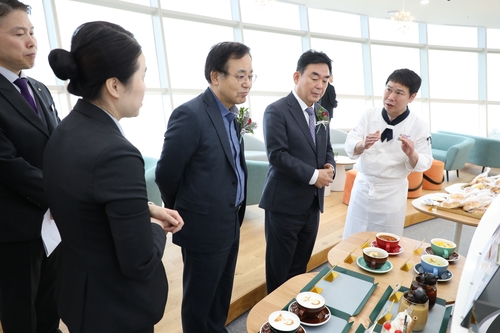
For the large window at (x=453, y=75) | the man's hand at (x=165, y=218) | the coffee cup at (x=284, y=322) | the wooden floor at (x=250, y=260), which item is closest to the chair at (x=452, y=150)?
the large window at (x=453, y=75)

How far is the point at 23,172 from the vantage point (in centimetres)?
141

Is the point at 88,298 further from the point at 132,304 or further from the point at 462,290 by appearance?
the point at 462,290

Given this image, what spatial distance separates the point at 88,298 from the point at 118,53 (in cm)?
73

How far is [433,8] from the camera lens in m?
6.43

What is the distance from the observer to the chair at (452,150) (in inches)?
223

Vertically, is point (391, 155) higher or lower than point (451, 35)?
lower

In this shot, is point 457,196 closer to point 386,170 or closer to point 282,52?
point 386,170

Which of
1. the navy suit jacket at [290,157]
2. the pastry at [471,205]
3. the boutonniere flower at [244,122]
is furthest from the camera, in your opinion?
the pastry at [471,205]

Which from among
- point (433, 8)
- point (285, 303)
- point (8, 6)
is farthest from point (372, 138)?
point (433, 8)

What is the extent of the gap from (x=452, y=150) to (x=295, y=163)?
16.1ft

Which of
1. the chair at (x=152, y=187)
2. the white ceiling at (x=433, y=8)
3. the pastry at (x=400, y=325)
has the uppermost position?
the white ceiling at (x=433, y=8)

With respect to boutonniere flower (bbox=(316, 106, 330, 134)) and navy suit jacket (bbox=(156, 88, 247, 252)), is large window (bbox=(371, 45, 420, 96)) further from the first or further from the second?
navy suit jacket (bbox=(156, 88, 247, 252))

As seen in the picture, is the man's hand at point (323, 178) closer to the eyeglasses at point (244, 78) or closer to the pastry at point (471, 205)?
the eyeglasses at point (244, 78)

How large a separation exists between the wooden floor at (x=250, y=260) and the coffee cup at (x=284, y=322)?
1.27m
